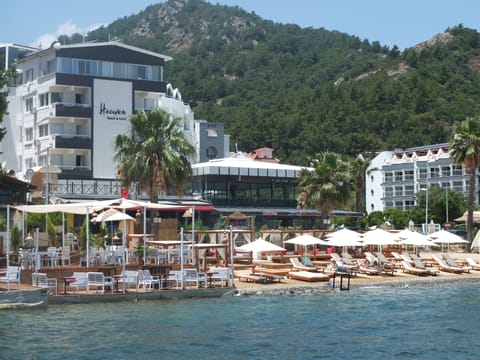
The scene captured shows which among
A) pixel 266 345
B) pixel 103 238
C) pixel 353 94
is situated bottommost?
pixel 266 345

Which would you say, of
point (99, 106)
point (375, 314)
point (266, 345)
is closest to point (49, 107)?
point (99, 106)

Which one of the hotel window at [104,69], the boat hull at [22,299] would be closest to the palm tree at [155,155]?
the boat hull at [22,299]

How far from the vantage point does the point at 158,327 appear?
1164 inches

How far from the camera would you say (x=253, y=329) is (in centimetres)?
2955

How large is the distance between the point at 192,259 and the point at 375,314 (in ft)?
36.4

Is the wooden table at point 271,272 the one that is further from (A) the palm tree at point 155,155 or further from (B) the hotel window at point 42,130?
(B) the hotel window at point 42,130

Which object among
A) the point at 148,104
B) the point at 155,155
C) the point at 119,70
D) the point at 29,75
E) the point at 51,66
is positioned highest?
the point at 29,75

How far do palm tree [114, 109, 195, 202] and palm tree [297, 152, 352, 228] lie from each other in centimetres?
1384

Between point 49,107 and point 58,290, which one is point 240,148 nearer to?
point 49,107

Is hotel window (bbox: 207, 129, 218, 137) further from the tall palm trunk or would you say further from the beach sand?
the beach sand

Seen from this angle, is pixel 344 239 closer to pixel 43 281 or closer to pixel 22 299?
pixel 43 281

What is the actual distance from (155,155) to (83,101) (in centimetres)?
2513

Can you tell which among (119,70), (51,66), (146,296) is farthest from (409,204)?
(146,296)

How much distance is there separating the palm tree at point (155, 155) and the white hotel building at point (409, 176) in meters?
61.6
